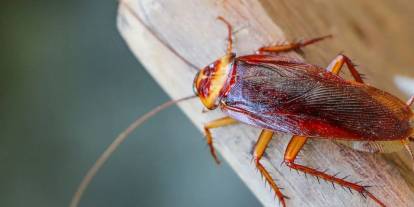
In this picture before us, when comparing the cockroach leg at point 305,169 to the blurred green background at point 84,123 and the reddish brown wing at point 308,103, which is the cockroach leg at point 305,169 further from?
the blurred green background at point 84,123

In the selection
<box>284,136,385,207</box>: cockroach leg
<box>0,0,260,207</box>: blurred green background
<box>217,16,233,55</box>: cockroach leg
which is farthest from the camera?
<box>0,0,260,207</box>: blurred green background

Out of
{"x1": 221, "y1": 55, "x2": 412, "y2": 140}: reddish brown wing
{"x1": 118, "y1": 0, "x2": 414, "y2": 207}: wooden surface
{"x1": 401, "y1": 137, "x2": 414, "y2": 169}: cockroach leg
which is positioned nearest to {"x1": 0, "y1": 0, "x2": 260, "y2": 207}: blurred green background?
{"x1": 118, "y1": 0, "x2": 414, "y2": 207}: wooden surface

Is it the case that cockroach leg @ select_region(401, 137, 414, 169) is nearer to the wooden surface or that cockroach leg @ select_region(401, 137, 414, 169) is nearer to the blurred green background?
the wooden surface

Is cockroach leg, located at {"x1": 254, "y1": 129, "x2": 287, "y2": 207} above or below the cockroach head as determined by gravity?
below

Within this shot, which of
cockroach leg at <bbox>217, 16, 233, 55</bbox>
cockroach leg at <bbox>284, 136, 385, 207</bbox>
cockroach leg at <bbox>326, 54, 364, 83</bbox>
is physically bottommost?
cockroach leg at <bbox>284, 136, 385, 207</bbox>

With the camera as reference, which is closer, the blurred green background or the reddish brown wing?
the reddish brown wing

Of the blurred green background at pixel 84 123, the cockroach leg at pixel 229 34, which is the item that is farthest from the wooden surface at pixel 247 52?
the blurred green background at pixel 84 123

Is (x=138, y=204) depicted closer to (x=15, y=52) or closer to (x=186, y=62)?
(x=15, y=52)
